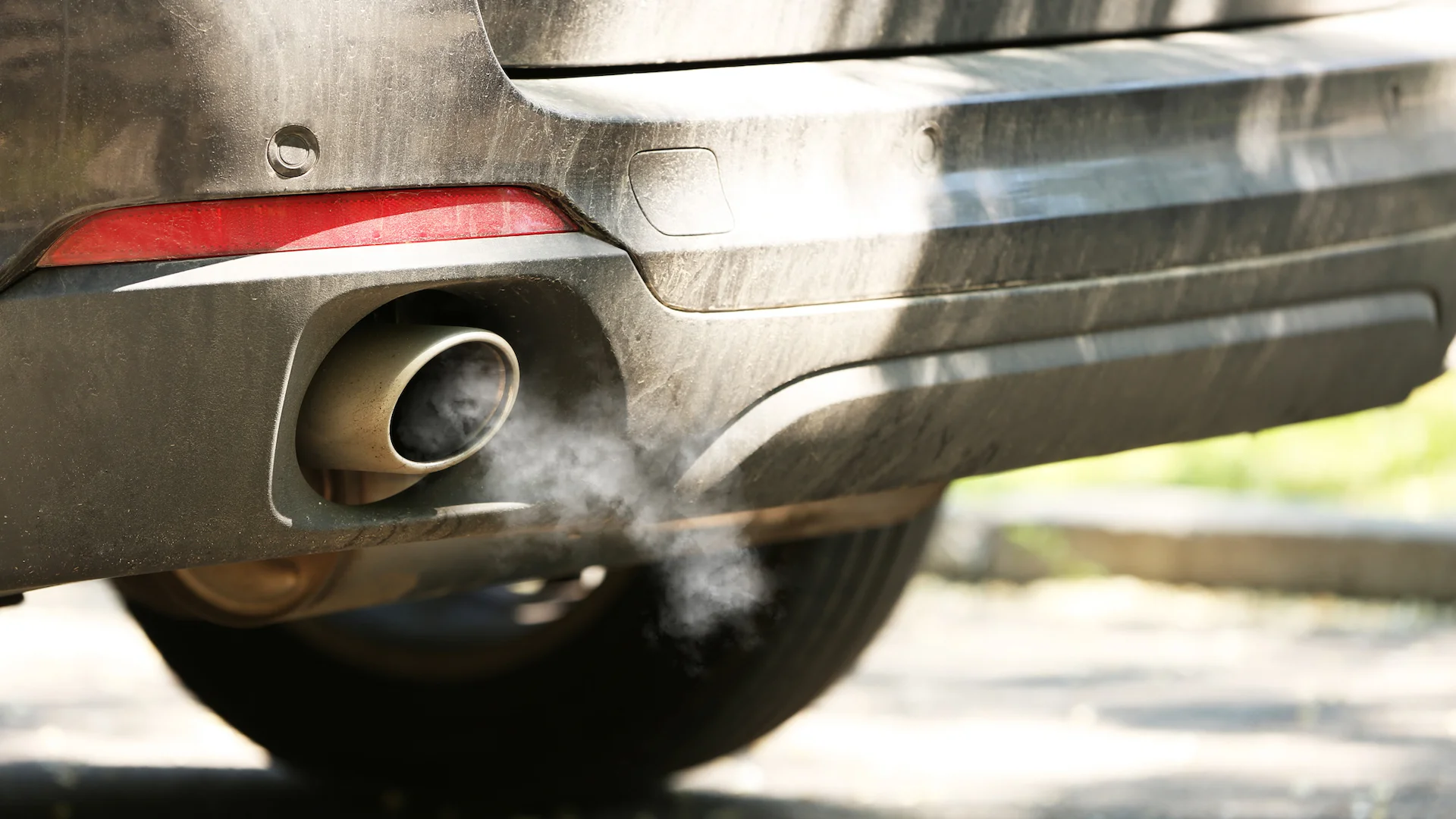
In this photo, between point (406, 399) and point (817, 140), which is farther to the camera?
point (817, 140)

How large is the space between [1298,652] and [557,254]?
3031 millimetres

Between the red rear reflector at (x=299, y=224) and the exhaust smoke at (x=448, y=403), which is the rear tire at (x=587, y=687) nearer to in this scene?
the exhaust smoke at (x=448, y=403)

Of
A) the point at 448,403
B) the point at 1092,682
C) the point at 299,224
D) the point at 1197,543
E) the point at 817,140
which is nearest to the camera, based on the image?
the point at 299,224

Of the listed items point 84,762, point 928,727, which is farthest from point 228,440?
point 928,727

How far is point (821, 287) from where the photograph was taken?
201 centimetres

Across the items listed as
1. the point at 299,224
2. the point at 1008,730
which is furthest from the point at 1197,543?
the point at 299,224

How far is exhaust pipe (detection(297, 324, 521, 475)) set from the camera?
176cm

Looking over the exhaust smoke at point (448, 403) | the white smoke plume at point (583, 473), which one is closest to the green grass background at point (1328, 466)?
the white smoke plume at point (583, 473)

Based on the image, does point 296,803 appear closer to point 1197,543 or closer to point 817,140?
point 817,140

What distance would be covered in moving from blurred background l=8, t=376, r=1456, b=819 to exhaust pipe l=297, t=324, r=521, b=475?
135cm

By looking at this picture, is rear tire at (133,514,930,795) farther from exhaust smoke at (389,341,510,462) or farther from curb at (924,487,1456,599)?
curb at (924,487,1456,599)

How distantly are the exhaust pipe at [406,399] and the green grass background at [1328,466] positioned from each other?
454 cm

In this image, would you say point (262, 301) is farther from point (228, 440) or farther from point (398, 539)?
point (398, 539)

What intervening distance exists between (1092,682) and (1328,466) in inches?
105
